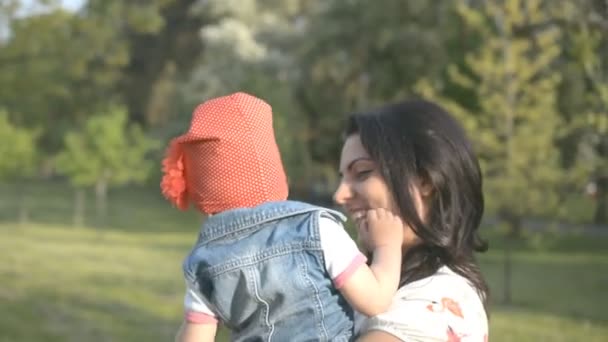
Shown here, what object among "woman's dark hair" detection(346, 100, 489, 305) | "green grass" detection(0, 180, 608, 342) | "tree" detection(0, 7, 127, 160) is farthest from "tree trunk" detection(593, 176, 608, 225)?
"woman's dark hair" detection(346, 100, 489, 305)

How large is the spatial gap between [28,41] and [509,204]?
7.53 m

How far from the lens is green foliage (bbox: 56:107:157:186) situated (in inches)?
1214

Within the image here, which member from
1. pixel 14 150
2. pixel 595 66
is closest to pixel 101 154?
pixel 14 150

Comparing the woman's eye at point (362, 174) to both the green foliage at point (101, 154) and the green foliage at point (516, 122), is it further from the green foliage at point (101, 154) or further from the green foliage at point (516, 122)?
the green foliage at point (101, 154)

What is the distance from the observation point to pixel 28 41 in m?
12.3

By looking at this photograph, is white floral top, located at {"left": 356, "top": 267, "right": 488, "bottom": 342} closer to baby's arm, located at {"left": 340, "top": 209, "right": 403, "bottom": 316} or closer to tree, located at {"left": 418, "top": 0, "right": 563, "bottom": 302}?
baby's arm, located at {"left": 340, "top": 209, "right": 403, "bottom": 316}

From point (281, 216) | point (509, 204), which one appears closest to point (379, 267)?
point (281, 216)

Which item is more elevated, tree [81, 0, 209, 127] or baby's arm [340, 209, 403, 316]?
baby's arm [340, 209, 403, 316]

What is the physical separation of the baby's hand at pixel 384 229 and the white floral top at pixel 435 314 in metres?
0.12

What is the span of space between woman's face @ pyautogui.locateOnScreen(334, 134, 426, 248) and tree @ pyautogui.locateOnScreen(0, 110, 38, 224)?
2830cm

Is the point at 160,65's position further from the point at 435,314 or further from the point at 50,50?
the point at 435,314

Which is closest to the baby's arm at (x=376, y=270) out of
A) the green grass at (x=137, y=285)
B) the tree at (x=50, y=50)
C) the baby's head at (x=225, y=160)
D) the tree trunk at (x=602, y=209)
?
the baby's head at (x=225, y=160)

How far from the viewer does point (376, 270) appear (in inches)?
74.9

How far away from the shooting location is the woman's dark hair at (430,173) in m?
1.97
